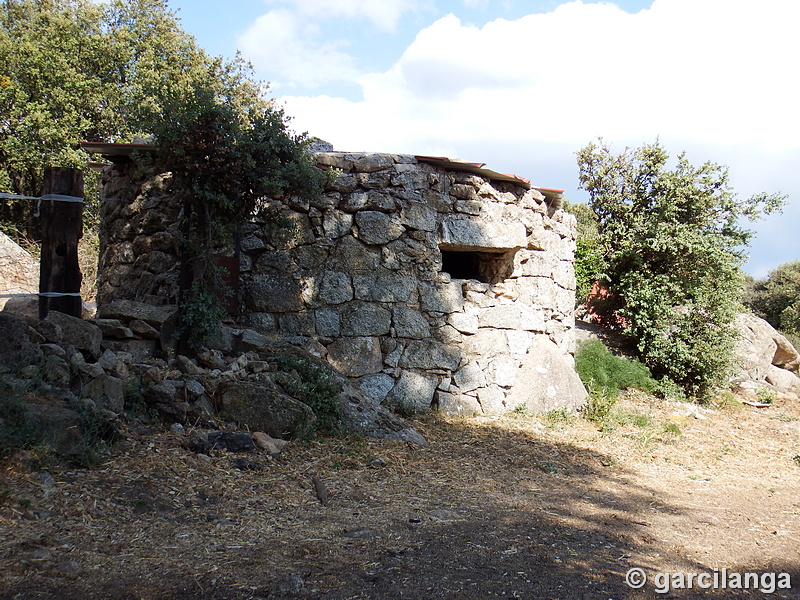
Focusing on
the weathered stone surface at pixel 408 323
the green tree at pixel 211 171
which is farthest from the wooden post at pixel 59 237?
the weathered stone surface at pixel 408 323

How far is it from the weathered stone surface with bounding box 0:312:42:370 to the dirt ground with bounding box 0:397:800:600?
0.89 metres

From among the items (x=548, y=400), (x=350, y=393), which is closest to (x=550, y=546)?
(x=350, y=393)

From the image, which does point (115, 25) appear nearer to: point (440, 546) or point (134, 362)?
point (134, 362)

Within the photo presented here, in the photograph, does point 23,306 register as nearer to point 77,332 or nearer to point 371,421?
point 77,332

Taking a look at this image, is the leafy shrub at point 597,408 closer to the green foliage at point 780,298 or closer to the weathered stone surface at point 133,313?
the weathered stone surface at point 133,313

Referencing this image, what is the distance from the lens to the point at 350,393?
6.41 metres

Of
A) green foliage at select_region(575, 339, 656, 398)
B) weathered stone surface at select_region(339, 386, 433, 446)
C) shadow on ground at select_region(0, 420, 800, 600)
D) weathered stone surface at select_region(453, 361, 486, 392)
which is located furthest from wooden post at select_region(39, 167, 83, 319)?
green foliage at select_region(575, 339, 656, 398)

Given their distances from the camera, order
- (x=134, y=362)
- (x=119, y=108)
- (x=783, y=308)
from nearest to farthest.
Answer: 1. (x=134, y=362)
2. (x=119, y=108)
3. (x=783, y=308)

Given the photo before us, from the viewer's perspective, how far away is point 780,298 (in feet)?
67.7

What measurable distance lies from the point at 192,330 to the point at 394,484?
2.49 meters

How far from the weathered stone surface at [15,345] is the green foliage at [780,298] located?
1912cm

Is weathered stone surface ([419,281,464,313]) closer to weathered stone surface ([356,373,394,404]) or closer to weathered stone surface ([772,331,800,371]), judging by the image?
weathered stone surface ([356,373,394,404])

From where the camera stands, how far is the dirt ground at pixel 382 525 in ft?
9.96

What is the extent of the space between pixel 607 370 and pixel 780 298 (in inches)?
534
